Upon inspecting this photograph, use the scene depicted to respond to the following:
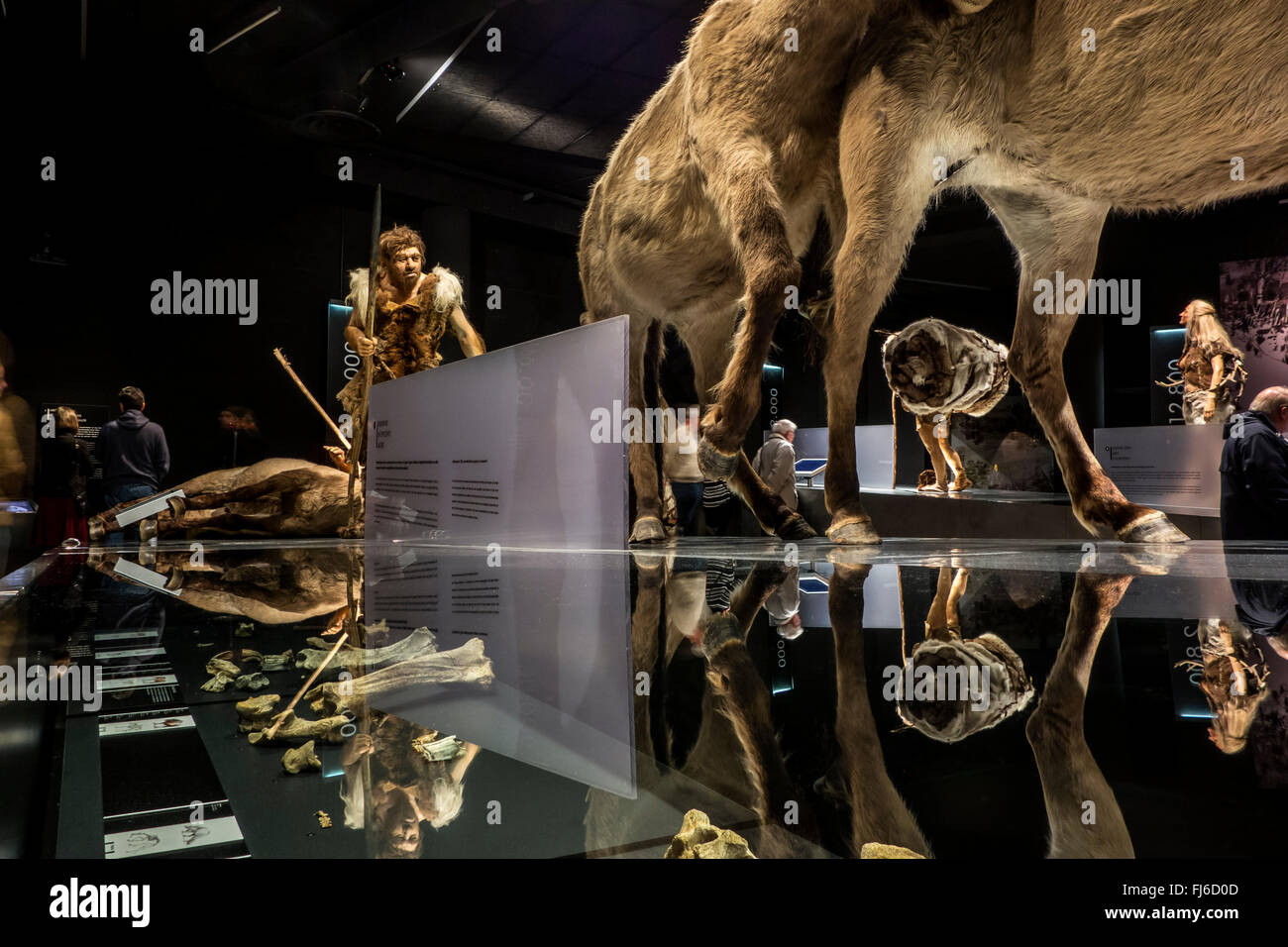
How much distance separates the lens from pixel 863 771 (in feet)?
1.82

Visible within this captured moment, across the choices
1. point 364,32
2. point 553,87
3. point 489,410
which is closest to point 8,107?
point 364,32

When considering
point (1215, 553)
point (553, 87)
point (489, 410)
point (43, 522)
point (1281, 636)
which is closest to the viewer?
point (1281, 636)

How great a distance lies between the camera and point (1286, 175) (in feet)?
6.85

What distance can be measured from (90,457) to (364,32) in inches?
187

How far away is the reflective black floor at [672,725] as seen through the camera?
478 mm

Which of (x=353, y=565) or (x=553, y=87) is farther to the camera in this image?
(x=553, y=87)

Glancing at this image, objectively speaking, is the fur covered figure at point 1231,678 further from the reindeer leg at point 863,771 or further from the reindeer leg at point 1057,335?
the reindeer leg at point 1057,335

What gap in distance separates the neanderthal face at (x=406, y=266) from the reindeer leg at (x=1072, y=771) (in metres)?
5.30

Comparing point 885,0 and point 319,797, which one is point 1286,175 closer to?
point 885,0

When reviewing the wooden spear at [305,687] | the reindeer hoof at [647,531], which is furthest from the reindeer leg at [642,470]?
the wooden spear at [305,687]
